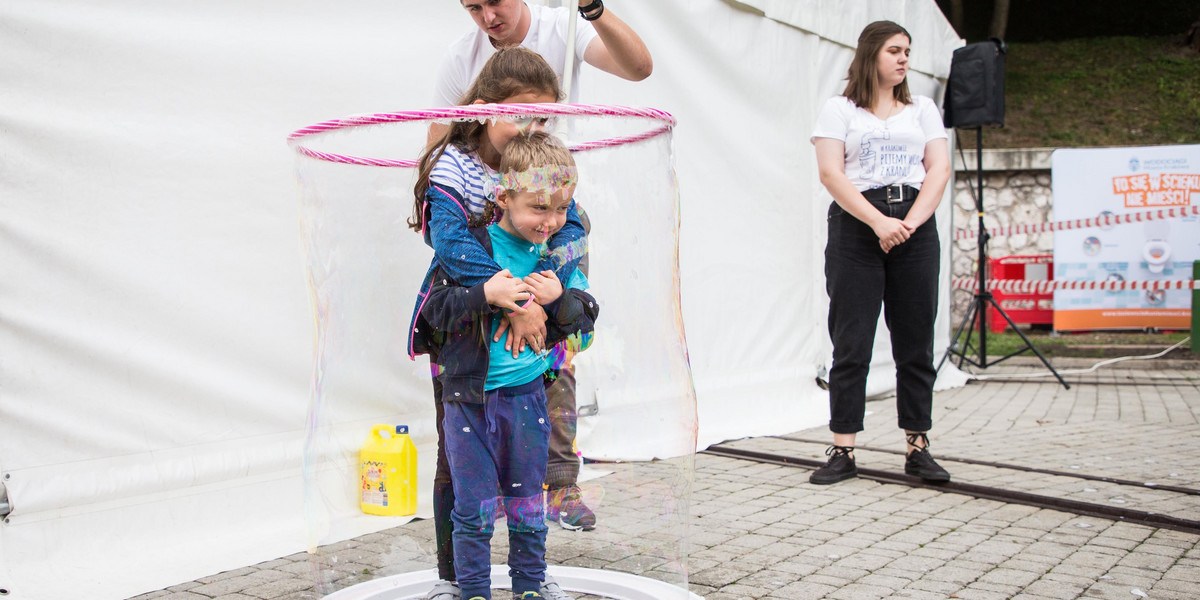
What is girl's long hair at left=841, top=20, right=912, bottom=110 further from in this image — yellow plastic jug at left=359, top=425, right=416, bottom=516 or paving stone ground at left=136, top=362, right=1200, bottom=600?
yellow plastic jug at left=359, top=425, right=416, bottom=516

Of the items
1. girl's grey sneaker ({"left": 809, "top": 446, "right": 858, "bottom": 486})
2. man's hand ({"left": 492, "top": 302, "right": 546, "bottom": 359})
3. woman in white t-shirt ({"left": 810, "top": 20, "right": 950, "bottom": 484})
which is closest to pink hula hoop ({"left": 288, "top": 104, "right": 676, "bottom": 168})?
man's hand ({"left": 492, "top": 302, "right": 546, "bottom": 359})

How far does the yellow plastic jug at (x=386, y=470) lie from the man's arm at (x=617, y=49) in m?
1.22

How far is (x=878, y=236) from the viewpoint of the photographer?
13.4ft

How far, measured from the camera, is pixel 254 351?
3529mm

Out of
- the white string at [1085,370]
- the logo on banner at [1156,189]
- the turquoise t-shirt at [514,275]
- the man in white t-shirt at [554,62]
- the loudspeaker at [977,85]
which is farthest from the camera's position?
the logo on banner at [1156,189]

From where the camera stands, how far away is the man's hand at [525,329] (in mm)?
2296

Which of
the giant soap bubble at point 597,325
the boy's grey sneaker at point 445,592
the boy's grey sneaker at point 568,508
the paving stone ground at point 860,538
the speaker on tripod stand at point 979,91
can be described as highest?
the speaker on tripod stand at point 979,91

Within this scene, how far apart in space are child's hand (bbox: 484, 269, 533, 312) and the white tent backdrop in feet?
1.14

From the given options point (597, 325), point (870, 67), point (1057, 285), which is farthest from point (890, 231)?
point (1057, 285)

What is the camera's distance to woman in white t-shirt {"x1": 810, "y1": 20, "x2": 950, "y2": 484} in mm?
4152

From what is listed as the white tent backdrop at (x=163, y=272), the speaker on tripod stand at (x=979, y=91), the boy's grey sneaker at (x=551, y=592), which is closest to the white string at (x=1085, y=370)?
the speaker on tripod stand at (x=979, y=91)

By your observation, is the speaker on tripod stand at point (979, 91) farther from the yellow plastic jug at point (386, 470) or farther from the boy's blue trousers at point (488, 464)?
the boy's blue trousers at point (488, 464)

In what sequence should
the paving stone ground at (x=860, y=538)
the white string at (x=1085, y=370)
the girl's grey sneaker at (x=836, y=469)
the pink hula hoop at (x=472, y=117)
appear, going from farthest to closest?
the white string at (x=1085, y=370), the girl's grey sneaker at (x=836, y=469), the paving stone ground at (x=860, y=538), the pink hula hoop at (x=472, y=117)

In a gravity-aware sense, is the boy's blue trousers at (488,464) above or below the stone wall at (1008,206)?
below
